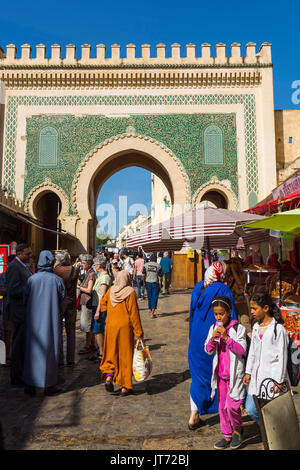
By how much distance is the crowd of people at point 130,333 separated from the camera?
9.24 feet

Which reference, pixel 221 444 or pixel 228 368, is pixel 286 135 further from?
pixel 221 444

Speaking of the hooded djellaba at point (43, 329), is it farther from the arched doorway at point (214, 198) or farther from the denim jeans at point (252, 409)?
the arched doorway at point (214, 198)

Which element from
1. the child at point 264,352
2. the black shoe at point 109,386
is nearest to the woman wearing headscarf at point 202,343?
the child at point 264,352

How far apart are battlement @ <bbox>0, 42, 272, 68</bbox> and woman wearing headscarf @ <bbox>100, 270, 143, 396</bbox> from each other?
44.4 feet

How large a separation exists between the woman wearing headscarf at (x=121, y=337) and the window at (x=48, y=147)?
12.2 m

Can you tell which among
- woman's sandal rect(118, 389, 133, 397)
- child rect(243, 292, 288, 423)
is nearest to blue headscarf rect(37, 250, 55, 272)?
woman's sandal rect(118, 389, 133, 397)

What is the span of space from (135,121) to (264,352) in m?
13.9

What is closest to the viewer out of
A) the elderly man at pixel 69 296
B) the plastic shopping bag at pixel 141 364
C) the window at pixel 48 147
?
the plastic shopping bag at pixel 141 364

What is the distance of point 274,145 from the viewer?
15117 millimetres

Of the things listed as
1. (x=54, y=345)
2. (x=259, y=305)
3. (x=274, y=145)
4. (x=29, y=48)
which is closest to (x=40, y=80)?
(x=29, y=48)

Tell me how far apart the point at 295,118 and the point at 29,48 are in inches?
441

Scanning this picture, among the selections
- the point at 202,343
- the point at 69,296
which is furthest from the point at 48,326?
the point at 202,343

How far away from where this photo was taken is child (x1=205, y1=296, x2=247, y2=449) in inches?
111

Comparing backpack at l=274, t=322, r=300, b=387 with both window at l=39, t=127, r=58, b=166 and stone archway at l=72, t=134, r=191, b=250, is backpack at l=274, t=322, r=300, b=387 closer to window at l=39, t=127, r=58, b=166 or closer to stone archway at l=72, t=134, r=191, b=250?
stone archway at l=72, t=134, r=191, b=250
